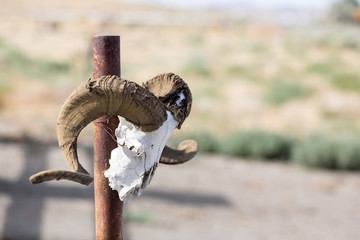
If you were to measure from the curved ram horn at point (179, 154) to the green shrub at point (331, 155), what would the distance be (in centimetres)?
885

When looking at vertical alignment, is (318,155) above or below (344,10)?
below

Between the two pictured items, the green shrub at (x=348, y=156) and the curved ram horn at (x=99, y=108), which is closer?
the curved ram horn at (x=99, y=108)

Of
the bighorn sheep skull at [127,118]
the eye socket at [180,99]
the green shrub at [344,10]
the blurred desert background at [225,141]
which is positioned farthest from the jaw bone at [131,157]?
the green shrub at [344,10]

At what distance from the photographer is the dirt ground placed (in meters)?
7.02

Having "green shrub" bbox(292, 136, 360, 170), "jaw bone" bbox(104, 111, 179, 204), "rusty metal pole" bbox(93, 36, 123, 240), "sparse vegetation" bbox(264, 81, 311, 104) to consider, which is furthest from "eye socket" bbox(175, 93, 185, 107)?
"sparse vegetation" bbox(264, 81, 311, 104)

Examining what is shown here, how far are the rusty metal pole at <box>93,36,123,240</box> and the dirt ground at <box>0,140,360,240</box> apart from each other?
4599 millimetres

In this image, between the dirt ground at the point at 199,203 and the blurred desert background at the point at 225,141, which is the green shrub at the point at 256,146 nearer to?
the blurred desert background at the point at 225,141

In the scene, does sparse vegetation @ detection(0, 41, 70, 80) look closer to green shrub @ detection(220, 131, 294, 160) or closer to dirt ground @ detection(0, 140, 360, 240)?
dirt ground @ detection(0, 140, 360, 240)

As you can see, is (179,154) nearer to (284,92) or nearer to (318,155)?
(318,155)

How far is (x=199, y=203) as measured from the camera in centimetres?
828

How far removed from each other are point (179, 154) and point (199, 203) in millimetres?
6031

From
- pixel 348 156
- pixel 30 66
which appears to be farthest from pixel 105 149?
pixel 30 66

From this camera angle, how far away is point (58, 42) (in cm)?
3022

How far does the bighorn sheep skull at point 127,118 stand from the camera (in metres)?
1.76
